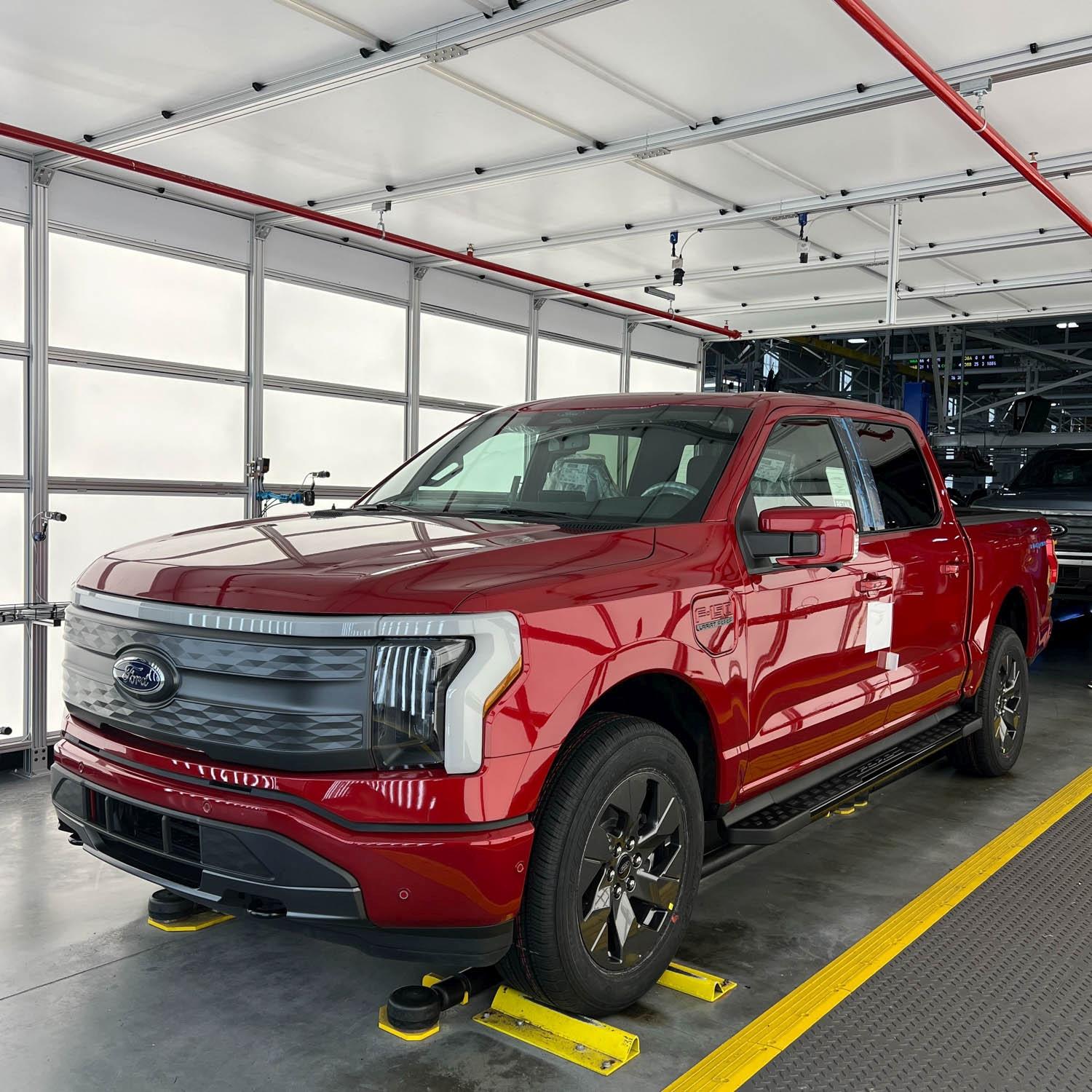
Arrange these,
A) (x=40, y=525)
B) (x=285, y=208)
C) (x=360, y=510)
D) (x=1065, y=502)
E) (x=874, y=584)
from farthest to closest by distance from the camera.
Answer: (x=1065, y=502) < (x=285, y=208) < (x=40, y=525) < (x=874, y=584) < (x=360, y=510)

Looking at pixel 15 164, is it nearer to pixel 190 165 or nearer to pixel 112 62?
pixel 190 165

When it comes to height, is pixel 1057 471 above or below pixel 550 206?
below

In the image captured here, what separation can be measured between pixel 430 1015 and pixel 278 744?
0.93 metres

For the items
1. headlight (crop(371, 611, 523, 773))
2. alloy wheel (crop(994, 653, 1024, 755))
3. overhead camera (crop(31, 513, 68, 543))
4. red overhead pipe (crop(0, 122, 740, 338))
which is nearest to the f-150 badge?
headlight (crop(371, 611, 523, 773))

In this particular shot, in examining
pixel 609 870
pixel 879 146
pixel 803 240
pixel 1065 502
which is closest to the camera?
pixel 609 870

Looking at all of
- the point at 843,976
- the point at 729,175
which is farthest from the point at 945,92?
the point at 843,976

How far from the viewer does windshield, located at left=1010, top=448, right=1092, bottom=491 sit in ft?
32.1

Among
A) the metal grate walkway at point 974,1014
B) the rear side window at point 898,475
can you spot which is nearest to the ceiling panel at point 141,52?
the rear side window at point 898,475

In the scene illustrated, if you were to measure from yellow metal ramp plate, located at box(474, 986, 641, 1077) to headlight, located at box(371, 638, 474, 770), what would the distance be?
3.10 ft

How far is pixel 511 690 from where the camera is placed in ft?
7.82

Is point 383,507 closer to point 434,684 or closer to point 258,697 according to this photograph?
point 258,697

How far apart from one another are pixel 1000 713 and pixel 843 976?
2.59m

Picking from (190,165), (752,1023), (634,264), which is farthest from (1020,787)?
(190,165)

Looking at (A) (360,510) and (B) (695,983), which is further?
(A) (360,510)
